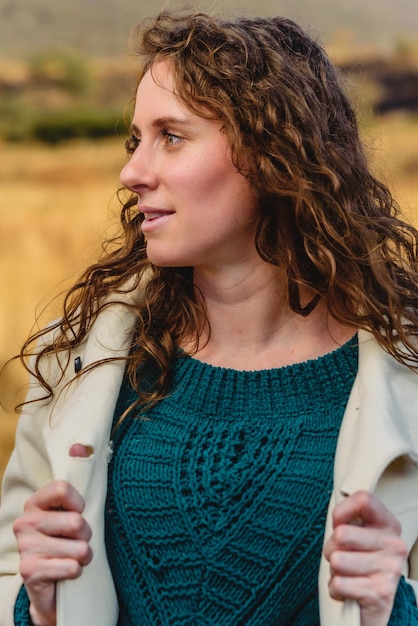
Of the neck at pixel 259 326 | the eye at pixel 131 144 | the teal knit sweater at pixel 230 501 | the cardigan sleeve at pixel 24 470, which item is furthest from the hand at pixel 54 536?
the eye at pixel 131 144

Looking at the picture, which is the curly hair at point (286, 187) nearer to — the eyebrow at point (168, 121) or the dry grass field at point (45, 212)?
the eyebrow at point (168, 121)

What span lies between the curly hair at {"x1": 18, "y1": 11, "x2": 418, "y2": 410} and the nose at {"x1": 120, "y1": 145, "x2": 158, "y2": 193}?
4.7 inches

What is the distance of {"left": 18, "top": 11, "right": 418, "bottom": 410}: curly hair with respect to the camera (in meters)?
1.87

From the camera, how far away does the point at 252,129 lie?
6.11 feet

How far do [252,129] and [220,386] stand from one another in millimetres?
459

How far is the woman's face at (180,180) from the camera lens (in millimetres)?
1818

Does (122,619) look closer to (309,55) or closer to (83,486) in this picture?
(83,486)

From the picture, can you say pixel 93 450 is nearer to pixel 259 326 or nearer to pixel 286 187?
pixel 259 326

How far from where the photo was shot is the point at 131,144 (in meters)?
2.08

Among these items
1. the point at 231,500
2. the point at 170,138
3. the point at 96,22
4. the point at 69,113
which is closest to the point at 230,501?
the point at 231,500

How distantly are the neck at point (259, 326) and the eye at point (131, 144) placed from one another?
0.93ft

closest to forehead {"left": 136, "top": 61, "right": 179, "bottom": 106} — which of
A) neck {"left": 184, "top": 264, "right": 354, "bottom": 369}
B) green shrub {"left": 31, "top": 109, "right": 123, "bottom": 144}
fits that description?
neck {"left": 184, "top": 264, "right": 354, "bottom": 369}

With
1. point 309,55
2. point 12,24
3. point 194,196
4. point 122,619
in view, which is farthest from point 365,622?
point 12,24

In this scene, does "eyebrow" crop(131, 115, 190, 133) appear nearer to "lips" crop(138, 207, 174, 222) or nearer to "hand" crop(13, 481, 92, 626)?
"lips" crop(138, 207, 174, 222)
